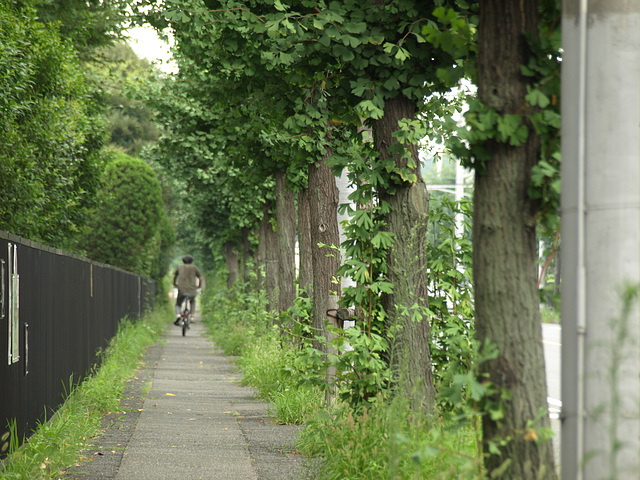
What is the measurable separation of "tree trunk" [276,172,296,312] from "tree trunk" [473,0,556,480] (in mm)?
11669

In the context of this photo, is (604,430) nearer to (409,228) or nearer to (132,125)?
(409,228)

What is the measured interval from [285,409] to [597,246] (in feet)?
19.4

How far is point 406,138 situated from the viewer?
6059 mm

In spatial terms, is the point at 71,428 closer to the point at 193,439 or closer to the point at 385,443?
the point at 193,439

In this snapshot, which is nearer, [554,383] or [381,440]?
[381,440]

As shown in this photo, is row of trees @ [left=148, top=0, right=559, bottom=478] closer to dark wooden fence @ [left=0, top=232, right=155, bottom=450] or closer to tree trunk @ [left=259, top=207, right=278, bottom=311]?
dark wooden fence @ [left=0, top=232, right=155, bottom=450]

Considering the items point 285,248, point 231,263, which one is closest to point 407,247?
point 285,248

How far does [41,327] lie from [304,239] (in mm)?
6654

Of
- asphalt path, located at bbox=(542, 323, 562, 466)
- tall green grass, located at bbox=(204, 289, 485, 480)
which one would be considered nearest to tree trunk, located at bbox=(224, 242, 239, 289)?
asphalt path, located at bbox=(542, 323, 562, 466)

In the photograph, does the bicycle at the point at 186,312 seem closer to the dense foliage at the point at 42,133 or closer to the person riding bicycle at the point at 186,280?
the person riding bicycle at the point at 186,280

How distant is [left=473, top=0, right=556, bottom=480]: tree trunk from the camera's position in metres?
3.37

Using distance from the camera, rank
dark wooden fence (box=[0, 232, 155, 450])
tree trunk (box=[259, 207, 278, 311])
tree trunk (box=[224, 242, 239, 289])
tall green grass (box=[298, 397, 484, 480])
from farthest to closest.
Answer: tree trunk (box=[224, 242, 239, 289])
tree trunk (box=[259, 207, 278, 311])
dark wooden fence (box=[0, 232, 155, 450])
tall green grass (box=[298, 397, 484, 480])

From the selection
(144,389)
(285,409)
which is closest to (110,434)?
(285,409)

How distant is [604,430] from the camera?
2912 millimetres
